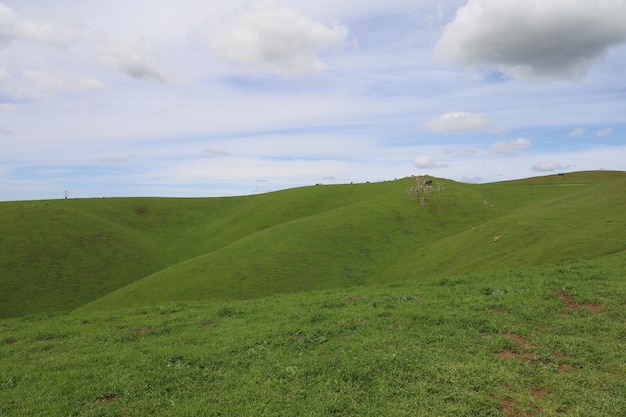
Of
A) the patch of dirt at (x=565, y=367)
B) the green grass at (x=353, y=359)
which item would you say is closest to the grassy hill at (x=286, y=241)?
the green grass at (x=353, y=359)

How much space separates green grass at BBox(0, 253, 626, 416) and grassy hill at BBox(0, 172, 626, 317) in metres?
17.1

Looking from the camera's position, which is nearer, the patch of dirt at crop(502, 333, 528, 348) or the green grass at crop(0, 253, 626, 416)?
the green grass at crop(0, 253, 626, 416)

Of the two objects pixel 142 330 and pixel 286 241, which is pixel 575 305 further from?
pixel 286 241

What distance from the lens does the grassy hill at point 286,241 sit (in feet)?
134

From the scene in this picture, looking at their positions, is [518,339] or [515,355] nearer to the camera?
[515,355]

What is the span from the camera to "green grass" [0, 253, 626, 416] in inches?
425

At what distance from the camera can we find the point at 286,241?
5731 centimetres

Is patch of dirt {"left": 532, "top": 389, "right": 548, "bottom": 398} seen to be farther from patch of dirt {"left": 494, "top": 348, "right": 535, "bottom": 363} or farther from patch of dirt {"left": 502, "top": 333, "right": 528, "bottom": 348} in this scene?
patch of dirt {"left": 502, "top": 333, "right": 528, "bottom": 348}

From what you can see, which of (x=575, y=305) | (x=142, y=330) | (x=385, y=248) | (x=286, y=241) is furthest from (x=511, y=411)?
(x=286, y=241)

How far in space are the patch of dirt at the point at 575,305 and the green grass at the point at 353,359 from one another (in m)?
0.26

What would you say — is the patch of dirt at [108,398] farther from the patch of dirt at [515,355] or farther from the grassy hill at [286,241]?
the grassy hill at [286,241]

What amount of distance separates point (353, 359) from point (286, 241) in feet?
146

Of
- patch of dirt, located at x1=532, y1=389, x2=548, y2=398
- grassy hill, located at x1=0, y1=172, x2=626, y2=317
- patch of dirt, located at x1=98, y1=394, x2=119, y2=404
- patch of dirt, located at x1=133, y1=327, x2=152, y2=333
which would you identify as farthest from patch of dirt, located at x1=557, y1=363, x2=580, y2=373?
grassy hill, located at x1=0, y1=172, x2=626, y2=317

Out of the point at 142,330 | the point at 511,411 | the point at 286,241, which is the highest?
the point at 286,241
